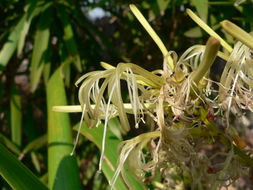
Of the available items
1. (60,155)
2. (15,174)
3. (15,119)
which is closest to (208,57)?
(15,174)

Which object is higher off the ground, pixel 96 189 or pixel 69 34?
pixel 69 34

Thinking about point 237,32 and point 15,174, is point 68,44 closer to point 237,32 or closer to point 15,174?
point 15,174

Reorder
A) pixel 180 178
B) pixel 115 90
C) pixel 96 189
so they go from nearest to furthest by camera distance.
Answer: pixel 115 90 → pixel 180 178 → pixel 96 189

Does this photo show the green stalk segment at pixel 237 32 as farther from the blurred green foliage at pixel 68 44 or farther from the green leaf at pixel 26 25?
the green leaf at pixel 26 25

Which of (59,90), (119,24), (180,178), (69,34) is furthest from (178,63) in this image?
(119,24)

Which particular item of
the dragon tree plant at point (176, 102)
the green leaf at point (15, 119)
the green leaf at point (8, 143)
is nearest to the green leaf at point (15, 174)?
the dragon tree plant at point (176, 102)

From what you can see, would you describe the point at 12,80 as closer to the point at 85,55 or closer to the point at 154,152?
the point at 85,55

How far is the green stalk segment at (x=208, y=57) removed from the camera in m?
0.37

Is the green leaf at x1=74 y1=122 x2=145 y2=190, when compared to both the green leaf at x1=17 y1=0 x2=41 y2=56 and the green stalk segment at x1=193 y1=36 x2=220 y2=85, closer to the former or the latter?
the green stalk segment at x1=193 y1=36 x2=220 y2=85

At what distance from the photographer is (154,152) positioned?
0.50m

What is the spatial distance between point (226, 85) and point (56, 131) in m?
0.42

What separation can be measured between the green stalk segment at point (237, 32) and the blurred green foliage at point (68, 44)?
1.98ft

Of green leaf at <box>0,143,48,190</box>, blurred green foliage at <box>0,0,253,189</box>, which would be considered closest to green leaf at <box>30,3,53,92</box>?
blurred green foliage at <box>0,0,253,189</box>

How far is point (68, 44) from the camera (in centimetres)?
124
